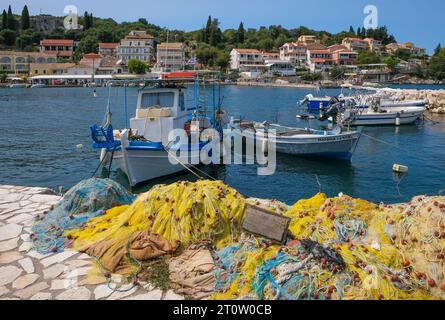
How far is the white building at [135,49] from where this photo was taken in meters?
118

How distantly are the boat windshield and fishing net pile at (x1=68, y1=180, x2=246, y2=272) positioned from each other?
8967mm

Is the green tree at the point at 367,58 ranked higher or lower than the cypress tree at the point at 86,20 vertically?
lower

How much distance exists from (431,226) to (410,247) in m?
0.42

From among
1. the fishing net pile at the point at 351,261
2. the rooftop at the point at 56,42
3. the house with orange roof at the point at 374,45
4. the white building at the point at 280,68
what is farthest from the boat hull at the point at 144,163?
the house with orange roof at the point at 374,45

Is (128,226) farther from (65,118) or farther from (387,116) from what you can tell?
(65,118)

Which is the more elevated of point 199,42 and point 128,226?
point 199,42

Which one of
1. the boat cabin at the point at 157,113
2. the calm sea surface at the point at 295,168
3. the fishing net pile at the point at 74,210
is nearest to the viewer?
the fishing net pile at the point at 74,210

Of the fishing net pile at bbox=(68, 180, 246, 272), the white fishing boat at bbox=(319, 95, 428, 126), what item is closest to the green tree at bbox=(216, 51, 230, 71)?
the white fishing boat at bbox=(319, 95, 428, 126)

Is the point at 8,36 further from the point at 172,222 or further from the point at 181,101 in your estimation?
the point at 172,222

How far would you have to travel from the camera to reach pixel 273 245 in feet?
19.4

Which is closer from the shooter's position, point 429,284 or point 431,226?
point 429,284

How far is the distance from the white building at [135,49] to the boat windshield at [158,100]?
107788 millimetres

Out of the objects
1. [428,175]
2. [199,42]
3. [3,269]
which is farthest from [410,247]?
[199,42]

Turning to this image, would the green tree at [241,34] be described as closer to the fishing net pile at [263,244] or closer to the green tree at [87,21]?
the green tree at [87,21]
